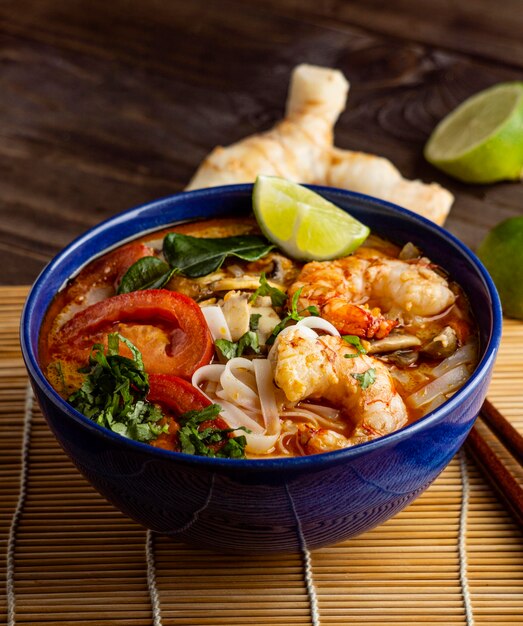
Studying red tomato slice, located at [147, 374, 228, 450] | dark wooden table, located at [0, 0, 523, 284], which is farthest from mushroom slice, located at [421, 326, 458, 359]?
dark wooden table, located at [0, 0, 523, 284]

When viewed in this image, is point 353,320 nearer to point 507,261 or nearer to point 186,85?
point 507,261

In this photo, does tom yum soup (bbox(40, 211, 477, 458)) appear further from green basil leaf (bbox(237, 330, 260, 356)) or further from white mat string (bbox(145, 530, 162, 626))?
white mat string (bbox(145, 530, 162, 626))

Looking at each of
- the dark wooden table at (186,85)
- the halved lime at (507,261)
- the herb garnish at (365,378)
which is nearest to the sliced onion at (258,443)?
the herb garnish at (365,378)

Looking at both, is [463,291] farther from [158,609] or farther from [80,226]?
[80,226]

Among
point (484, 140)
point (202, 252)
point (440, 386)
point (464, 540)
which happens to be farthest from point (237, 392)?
point (484, 140)

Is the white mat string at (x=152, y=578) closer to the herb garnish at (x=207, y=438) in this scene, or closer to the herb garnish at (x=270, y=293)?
the herb garnish at (x=207, y=438)

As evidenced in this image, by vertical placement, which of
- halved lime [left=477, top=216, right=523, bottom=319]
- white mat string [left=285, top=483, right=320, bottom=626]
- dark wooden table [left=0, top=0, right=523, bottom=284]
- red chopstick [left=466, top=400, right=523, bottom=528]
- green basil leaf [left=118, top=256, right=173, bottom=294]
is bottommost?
dark wooden table [left=0, top=0, right=523, bottom=284]
